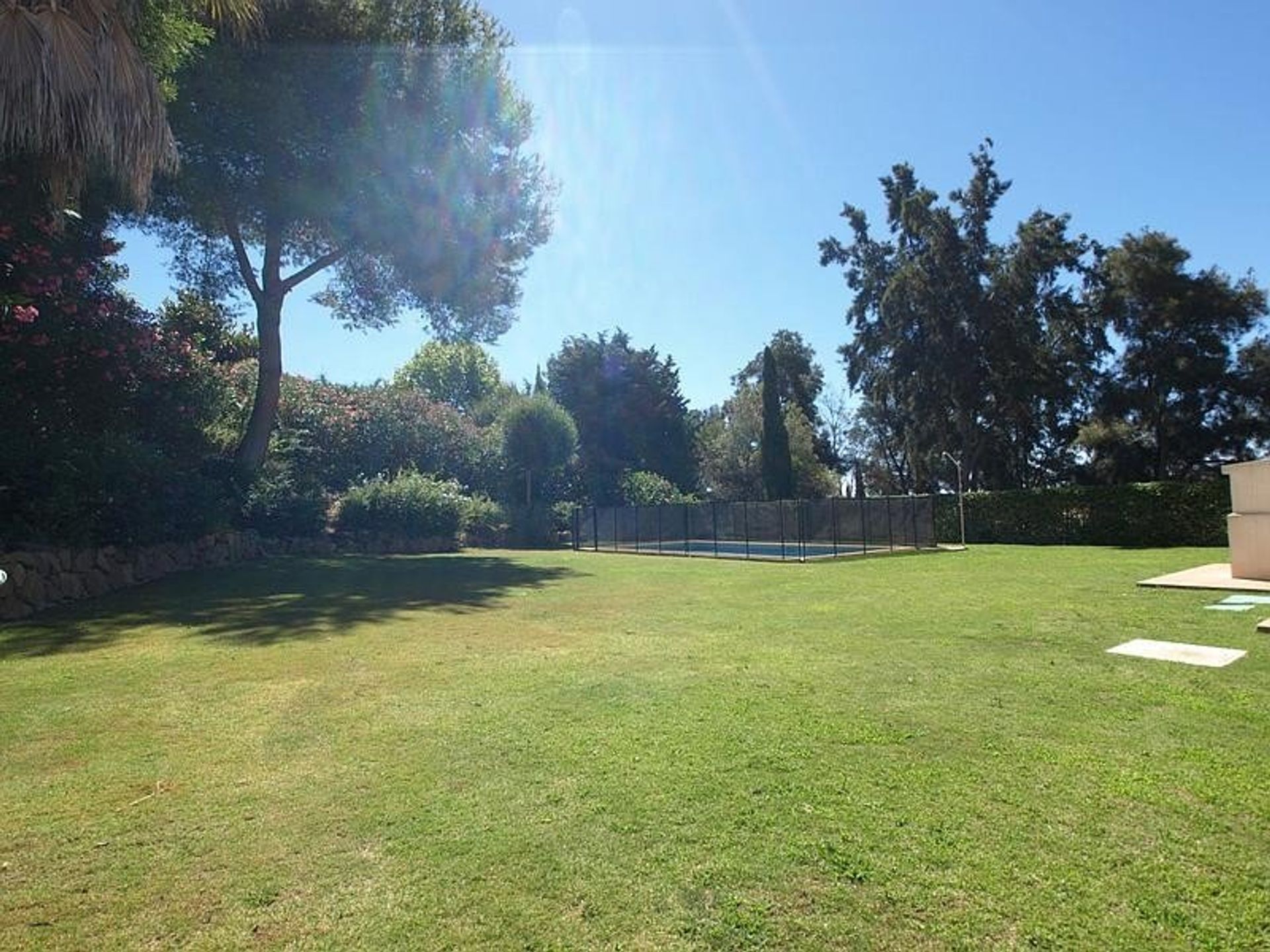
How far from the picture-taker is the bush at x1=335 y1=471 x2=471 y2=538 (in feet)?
61.7

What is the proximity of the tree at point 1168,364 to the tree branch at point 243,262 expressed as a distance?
78.4 feet

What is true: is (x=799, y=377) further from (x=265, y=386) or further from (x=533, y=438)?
(x=265, y=386)

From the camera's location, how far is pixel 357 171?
14.1 metres

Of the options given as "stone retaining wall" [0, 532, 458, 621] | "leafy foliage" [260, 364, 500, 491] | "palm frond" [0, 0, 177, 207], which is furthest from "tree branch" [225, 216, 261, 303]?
"palm frond" [0, 0, 177, 207]

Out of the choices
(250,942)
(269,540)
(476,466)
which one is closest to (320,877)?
(250,942)

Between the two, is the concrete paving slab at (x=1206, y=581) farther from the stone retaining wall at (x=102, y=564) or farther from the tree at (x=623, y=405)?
the tree at (x=623, y=405)

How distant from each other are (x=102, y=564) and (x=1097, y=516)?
2184 cm

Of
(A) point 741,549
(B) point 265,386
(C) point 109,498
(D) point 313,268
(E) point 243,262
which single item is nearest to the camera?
(C) point 109,498

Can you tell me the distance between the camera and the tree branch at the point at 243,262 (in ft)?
48.9

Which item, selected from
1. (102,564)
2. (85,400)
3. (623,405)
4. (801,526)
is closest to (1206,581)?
(801,526)

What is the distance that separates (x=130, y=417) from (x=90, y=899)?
37.6 ft

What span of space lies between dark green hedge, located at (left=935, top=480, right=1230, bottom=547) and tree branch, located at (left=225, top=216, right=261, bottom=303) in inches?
778

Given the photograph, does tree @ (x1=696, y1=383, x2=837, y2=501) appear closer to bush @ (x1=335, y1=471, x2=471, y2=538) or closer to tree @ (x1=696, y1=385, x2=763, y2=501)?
tree @ (x1=696, y1=385, x2=763, y2=501)

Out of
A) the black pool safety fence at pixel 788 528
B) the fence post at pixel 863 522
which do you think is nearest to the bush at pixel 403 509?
the black pool safety fence at pixel 788 528
